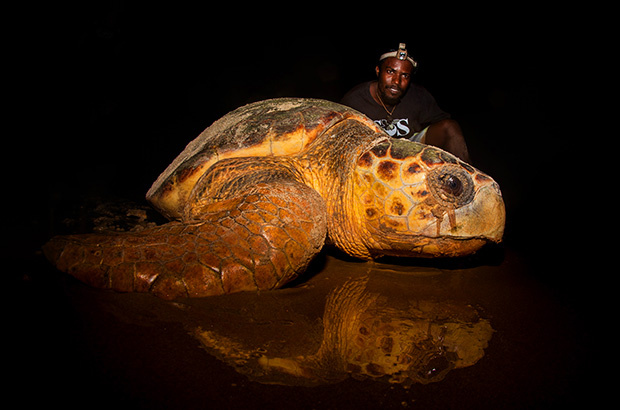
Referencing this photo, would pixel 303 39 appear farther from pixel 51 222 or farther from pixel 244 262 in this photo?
pixel 244 262

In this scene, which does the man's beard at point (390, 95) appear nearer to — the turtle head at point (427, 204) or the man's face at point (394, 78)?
the man's face at point (394, 78)

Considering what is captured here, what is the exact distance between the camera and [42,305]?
1027mm

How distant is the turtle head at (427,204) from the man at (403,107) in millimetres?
1789

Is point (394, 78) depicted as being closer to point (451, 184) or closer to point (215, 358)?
point (451, 184)

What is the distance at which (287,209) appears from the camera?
4.66ft

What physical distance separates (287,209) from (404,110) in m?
2.51

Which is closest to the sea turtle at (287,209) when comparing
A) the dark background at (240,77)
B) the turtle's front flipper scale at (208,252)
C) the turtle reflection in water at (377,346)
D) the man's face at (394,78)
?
the turtle's front flipper scale at (208,252)

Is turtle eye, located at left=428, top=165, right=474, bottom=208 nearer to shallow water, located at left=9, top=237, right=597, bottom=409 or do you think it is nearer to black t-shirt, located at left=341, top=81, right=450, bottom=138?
shallow water, located at left=9, top=237, right=597, bottom=409

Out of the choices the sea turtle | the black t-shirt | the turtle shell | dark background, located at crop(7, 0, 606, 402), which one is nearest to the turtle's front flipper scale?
the sea turtle

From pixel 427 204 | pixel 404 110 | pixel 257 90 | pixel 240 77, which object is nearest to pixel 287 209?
pixel 427 204

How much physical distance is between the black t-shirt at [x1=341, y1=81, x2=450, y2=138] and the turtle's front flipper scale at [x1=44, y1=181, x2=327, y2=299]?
2196 millimetres

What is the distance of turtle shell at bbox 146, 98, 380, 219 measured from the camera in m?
1.89

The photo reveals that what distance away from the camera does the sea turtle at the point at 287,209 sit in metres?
1.15

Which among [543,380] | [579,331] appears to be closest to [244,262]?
[543,380]
